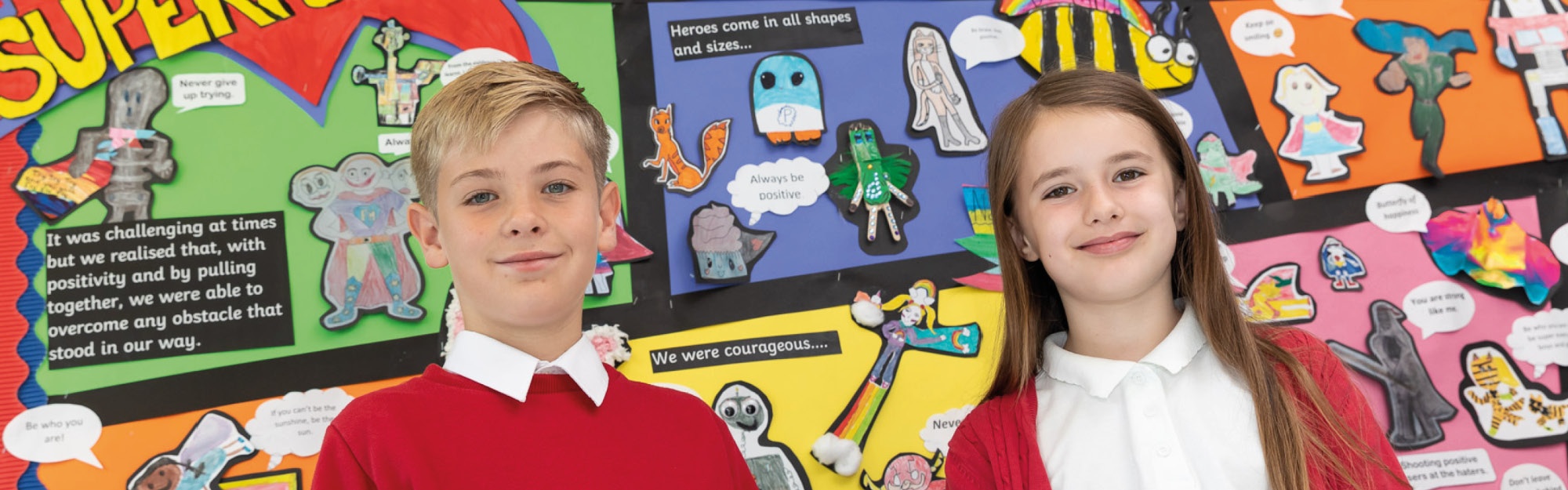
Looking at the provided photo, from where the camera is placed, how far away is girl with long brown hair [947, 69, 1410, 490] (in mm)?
1332

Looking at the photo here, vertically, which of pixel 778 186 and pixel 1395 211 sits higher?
pixel 778 186

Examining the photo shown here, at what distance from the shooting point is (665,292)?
71.8 inches

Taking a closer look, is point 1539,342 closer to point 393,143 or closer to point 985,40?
point 985,40

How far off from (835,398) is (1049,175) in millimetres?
618

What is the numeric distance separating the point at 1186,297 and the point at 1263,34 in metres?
0.85

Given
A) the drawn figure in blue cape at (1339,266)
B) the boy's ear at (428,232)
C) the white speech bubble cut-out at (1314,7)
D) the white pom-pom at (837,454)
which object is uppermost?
the white speech bubble cut-out at (1314,7)

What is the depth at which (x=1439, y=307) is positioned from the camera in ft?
6.63

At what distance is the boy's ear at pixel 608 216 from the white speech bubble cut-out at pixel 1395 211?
148 centimetres

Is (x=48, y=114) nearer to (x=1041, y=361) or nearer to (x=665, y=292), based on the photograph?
(x=665, y=292)

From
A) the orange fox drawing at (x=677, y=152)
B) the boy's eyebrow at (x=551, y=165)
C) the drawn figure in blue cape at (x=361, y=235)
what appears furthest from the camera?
the orange fox drawing at (x=677, y=152)

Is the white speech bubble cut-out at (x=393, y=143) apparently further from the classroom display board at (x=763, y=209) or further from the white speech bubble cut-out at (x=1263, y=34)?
the white speech bubble cut-out at (x=1263, y=34)

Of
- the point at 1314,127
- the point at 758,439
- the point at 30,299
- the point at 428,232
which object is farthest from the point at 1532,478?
the point at 30,299

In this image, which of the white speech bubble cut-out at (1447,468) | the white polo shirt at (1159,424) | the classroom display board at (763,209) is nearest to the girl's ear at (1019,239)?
the white polo shirt at (1159,424)

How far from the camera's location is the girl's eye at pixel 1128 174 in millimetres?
1404
